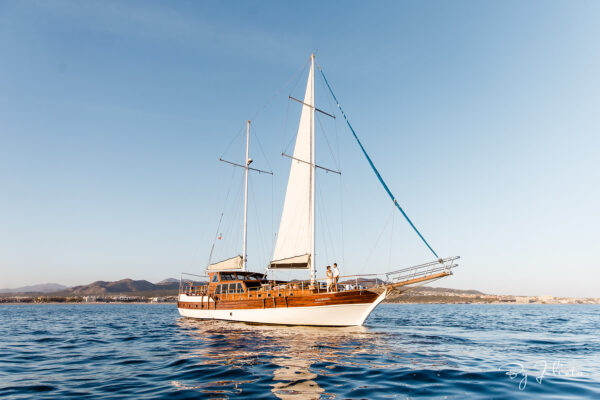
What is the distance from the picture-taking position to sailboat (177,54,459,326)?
23328 millimetres

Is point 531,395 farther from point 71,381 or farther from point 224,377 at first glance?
point 71,381

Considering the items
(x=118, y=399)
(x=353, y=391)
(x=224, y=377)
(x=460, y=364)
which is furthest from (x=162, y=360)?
(x=460, y=364)

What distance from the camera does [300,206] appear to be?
95.8ft

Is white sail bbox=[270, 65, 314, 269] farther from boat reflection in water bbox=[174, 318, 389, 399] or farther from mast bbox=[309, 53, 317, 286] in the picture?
boat reflection in water bbox=[174, 318, 389, 399]

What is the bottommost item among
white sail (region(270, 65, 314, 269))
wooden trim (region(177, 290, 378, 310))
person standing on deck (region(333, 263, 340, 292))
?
wooden trim (region(177, 290, 378, 310))

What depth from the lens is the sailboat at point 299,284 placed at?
23328mm

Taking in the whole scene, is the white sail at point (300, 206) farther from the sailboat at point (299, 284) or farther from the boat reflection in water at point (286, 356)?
the boat reflection in water at point (286, 356)

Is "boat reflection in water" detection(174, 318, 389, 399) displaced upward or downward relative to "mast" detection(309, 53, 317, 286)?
downward

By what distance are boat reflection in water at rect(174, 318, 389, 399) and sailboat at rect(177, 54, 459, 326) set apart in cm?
216

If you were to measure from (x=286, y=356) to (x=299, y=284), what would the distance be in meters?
12.0

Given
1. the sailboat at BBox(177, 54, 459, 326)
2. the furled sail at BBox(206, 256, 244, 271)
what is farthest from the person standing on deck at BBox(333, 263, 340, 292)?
the furled sail at BBox(206, 256, 244, 271)

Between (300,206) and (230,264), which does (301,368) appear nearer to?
(300,206)

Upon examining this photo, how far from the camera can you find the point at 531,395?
9109 millimetres

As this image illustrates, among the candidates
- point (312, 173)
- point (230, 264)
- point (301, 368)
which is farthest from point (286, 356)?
point (230, 264)
